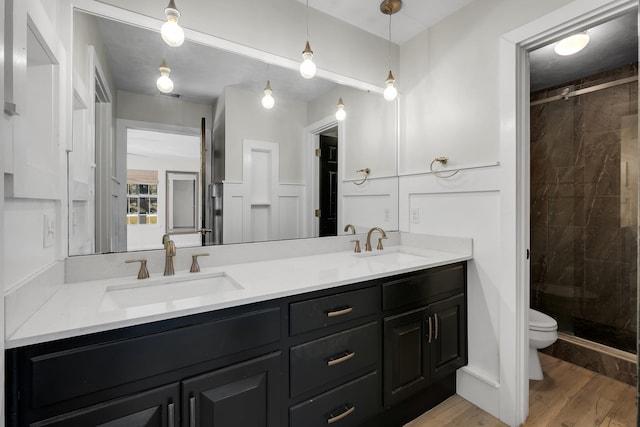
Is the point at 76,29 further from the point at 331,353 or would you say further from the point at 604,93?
the point at 604,93

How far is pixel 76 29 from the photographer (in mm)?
1256

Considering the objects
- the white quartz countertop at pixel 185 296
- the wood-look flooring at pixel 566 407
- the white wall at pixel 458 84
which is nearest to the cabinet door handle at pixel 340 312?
the white quartz countertop at pixel 185 296

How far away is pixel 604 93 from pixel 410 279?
2411 millimetres

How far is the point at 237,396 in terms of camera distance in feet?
3.32

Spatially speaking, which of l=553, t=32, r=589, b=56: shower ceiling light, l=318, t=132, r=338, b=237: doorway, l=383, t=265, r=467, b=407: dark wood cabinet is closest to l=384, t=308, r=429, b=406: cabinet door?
l=383, t=265, r=467, b=407: dark wood cabinet

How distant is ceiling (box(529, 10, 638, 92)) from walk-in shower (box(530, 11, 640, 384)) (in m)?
0.01

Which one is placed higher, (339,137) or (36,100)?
(339,137)

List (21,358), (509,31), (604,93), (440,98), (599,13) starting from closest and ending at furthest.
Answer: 1. (21,358)
2. (599,13)
3. (509,31)
4. (440,98)
5. (604,93)

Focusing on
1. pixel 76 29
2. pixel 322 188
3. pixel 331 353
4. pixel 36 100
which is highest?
pixel 76 29

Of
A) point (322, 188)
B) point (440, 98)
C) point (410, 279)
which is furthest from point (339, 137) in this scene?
point (410, 279)

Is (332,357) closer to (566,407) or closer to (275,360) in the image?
(275,360)

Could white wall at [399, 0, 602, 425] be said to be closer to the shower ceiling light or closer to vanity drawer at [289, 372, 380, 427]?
the shower ceiling light

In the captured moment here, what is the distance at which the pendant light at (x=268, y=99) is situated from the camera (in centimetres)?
177

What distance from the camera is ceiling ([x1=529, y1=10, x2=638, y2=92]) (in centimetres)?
186
